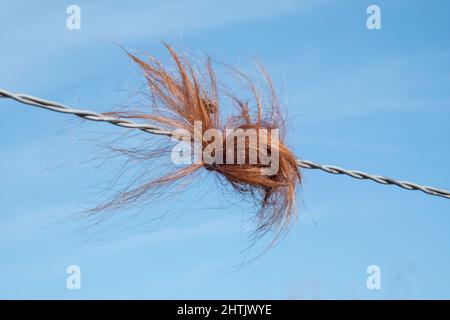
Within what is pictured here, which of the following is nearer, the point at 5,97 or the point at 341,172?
the point at 5,97

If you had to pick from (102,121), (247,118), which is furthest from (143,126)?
(247,118)

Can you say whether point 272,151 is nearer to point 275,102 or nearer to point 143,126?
point 275,102

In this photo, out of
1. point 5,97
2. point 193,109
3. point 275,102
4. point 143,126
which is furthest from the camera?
point 275,102

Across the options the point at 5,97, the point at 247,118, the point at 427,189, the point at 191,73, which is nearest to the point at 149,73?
the point at 191,73

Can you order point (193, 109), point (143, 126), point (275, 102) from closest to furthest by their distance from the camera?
point (143, 126), point (193, 109), point (275, 102)

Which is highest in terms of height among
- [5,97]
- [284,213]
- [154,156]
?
[5,97]

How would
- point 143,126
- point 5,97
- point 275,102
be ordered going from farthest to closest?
point 275,102 → point 143,126 → point 5,97

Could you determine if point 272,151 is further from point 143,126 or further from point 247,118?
point 143,126

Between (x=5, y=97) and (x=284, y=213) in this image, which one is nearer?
(x=5, y=97)

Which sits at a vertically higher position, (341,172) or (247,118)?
(247,118)
